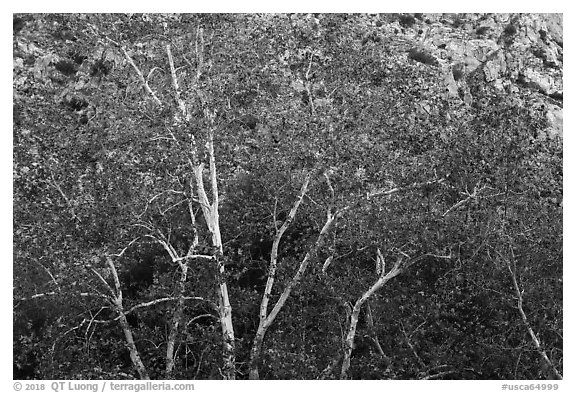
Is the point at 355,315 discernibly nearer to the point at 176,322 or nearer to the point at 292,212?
the point at 292,212

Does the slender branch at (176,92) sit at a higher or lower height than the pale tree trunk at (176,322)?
higher

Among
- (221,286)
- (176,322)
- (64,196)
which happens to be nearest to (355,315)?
(221,286)

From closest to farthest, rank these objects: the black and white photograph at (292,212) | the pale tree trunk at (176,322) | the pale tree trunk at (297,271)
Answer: the pale tree trunk at (297,271), the black and white photograph at (292,212), the pale tree trunk at (176,322)

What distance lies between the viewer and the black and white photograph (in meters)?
12.3

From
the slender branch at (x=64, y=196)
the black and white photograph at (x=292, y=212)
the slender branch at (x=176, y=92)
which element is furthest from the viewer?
the slender branch at (x=64, y=196)

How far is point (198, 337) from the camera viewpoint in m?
13.7

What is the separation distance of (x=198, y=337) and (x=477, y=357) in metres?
5.82

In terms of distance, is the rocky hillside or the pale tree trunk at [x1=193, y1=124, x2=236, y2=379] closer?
the pale tree trunk at [x1=193, y1=124, x2=236, y2=379]

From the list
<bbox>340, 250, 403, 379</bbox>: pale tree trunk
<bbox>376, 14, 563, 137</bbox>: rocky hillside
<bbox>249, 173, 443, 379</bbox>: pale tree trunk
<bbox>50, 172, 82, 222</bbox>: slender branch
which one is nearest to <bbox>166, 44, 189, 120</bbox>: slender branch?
<bbox>249, 173, 443, 379</bbox>: pale tree trunk

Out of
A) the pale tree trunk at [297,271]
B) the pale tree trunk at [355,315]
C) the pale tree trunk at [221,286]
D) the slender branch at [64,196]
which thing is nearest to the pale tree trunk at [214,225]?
the pale tree trunk at [221,286]

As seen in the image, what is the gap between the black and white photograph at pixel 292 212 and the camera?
40.2 ft

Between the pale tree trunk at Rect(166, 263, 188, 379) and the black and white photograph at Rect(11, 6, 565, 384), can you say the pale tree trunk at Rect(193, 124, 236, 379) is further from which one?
the pale tree trunk at Rect(166, 263, 188, 379)

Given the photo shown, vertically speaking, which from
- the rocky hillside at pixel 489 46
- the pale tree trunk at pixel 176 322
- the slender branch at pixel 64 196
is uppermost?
the rocky hillside at pixel 489 46

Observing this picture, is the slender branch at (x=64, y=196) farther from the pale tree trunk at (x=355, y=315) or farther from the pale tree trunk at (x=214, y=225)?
the pale tree trunk at (x=355, y=315)
